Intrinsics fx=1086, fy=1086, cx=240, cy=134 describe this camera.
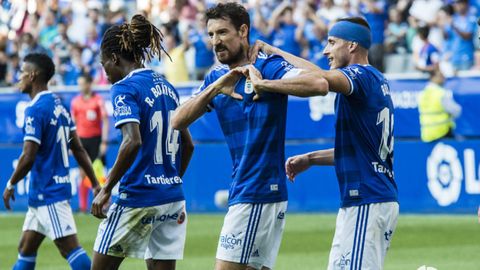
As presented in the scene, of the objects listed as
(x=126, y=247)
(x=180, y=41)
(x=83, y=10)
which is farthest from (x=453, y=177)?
(x=83, y=10)

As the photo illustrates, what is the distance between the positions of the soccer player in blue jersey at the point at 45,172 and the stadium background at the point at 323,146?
2.54 m

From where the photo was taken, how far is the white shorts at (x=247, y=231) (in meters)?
7.50

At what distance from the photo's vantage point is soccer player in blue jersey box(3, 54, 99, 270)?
10539mm

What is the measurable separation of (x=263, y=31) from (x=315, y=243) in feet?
26.8

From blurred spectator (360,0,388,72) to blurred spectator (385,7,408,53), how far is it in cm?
27

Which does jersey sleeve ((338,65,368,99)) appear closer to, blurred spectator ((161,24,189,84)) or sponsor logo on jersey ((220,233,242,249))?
sponsor logo on jersey ((220,233,242,249))

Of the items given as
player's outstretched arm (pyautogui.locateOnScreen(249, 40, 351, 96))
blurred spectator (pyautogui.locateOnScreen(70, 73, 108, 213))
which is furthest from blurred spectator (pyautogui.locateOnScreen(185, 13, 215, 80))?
player's outstretched arm (pyautogui.locateOnScreen(249, 40, 351, 96))

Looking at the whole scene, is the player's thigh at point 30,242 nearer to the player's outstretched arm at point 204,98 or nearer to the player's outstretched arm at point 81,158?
the player's outstretched arm at point 81,158

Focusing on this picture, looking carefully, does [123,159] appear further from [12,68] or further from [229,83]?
[12,68]

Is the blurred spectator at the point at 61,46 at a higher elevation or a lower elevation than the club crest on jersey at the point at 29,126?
higher

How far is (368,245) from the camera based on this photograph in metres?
7.45

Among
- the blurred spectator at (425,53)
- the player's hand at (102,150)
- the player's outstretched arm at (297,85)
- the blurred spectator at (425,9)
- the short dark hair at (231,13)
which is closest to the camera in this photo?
the player's outstretched arm at (297,85)

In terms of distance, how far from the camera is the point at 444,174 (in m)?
18.5

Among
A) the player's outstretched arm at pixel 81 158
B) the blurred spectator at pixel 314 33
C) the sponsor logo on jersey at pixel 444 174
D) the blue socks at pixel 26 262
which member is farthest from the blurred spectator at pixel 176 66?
the blue socks at pixel 26 262
